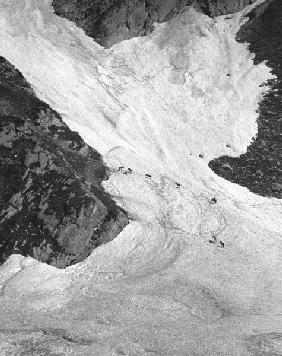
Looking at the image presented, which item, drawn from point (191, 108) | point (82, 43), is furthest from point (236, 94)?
point (82, 43)

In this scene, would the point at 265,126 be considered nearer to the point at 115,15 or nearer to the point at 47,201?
the point at 115,15

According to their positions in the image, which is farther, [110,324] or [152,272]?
[152,272]

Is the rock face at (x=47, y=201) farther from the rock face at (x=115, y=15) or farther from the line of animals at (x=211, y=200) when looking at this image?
the rock face at (x=115, y=15)

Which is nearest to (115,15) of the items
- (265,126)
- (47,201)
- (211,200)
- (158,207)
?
(265,126)

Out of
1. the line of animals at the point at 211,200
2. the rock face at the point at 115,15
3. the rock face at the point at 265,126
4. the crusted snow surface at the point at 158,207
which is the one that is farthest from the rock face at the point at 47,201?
the rock face at the point at 115,15

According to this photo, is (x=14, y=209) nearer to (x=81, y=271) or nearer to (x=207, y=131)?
(x=81, y=271)
